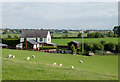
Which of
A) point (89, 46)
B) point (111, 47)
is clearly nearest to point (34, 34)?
point (89, 46)

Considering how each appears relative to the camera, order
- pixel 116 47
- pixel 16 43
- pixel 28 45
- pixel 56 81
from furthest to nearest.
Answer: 1. pixel 16 43
2. pixel 28 45
3. pixel 116 47
4. pixel 56 81

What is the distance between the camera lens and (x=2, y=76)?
786cm

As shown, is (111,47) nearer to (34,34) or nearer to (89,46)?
(89,46)

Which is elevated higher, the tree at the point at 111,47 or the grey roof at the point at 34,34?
the grey roof at the point at 34,34

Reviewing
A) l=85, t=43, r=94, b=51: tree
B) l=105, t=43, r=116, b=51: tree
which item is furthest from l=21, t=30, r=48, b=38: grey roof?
l=105, t=43, r=116, b=51: tree

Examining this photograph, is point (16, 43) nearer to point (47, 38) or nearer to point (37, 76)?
point (47, 38)

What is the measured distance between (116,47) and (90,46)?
16.1 feet

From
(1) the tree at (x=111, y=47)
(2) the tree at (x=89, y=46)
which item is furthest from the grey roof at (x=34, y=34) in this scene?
(1) the tree at (x=111, y=47)

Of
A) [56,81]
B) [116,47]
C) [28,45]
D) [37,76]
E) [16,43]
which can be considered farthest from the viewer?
[16,43]

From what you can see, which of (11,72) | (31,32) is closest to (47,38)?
(31,32)

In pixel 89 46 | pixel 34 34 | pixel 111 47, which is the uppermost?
pixel 34 34

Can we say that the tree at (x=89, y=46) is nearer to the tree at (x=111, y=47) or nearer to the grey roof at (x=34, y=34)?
the tree at (x=111, y=47)

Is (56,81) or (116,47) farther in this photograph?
(116,47)

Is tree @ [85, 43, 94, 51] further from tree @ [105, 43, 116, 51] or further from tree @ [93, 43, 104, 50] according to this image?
tree @ [105, 43, 116, 51]
